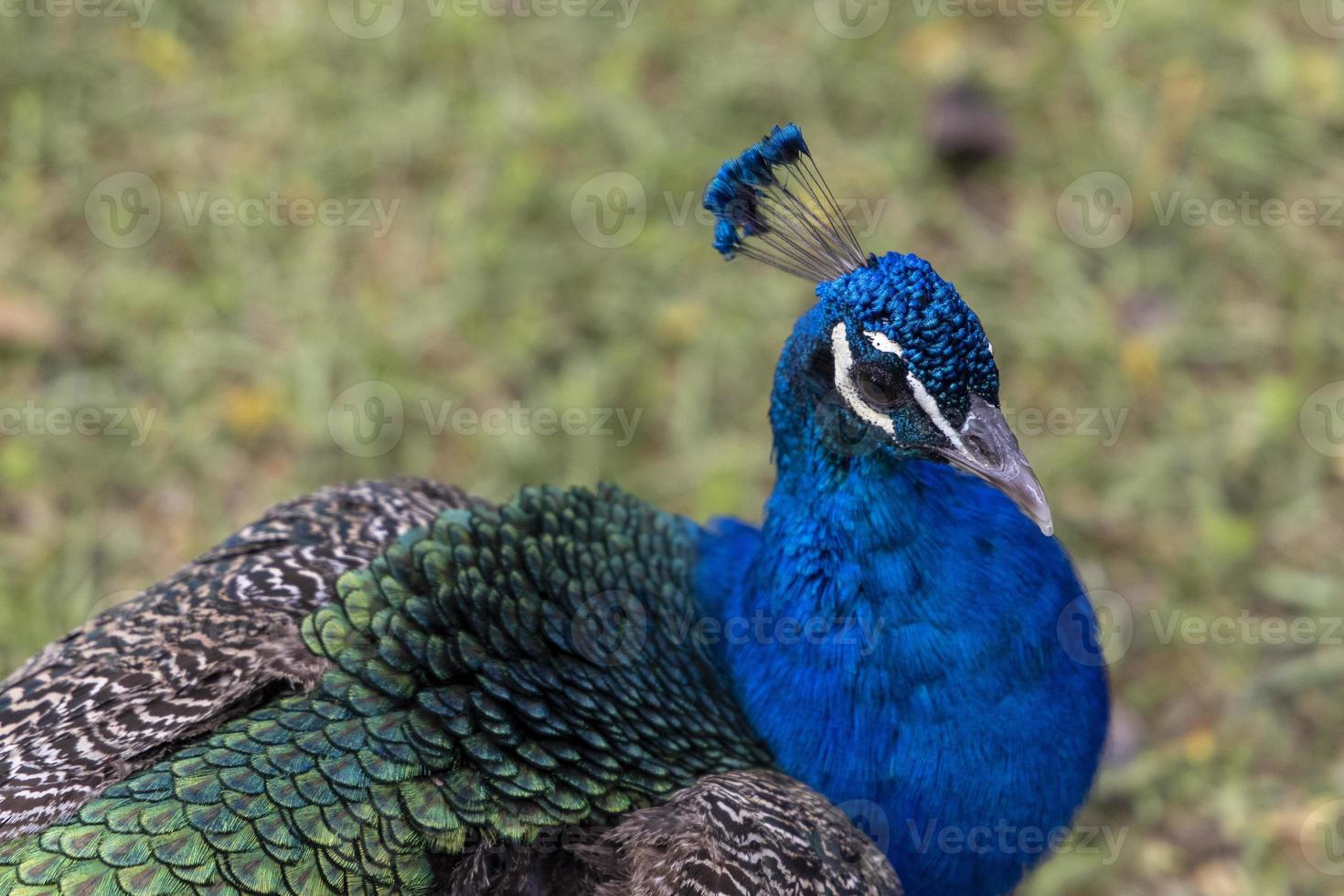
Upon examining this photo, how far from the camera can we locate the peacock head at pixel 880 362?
1.95m

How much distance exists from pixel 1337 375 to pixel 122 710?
11.2 feet

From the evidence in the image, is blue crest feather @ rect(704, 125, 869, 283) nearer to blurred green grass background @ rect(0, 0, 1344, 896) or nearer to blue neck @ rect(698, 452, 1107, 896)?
blue neck @ rect(698, 452, 1107, 896)

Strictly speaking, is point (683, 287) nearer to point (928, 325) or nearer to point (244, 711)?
point (928, 325)

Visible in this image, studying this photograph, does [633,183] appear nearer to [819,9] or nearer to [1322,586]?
[819,9]

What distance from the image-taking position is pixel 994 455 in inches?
78.5

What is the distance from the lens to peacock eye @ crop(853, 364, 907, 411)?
2.00 m

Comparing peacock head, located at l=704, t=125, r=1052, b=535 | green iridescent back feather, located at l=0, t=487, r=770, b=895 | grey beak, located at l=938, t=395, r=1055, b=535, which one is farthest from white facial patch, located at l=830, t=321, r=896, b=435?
green iridescent back feather, located at l=0, t=487, r=770, b=895

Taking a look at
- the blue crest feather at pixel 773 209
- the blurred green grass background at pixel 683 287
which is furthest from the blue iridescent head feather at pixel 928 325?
the blurred green grass background at pixel 683 287

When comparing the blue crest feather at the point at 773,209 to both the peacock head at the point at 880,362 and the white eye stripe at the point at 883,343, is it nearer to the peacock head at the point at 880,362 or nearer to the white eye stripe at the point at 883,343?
the peacock head at the point at 880,362

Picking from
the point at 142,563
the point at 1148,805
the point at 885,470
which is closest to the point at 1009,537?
the point at 885,470

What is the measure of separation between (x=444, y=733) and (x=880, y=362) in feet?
2.99

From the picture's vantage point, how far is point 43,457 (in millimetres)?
3469

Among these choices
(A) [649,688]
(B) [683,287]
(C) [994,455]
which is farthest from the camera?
(B) [683,287]

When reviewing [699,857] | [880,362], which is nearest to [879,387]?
[880,362]
